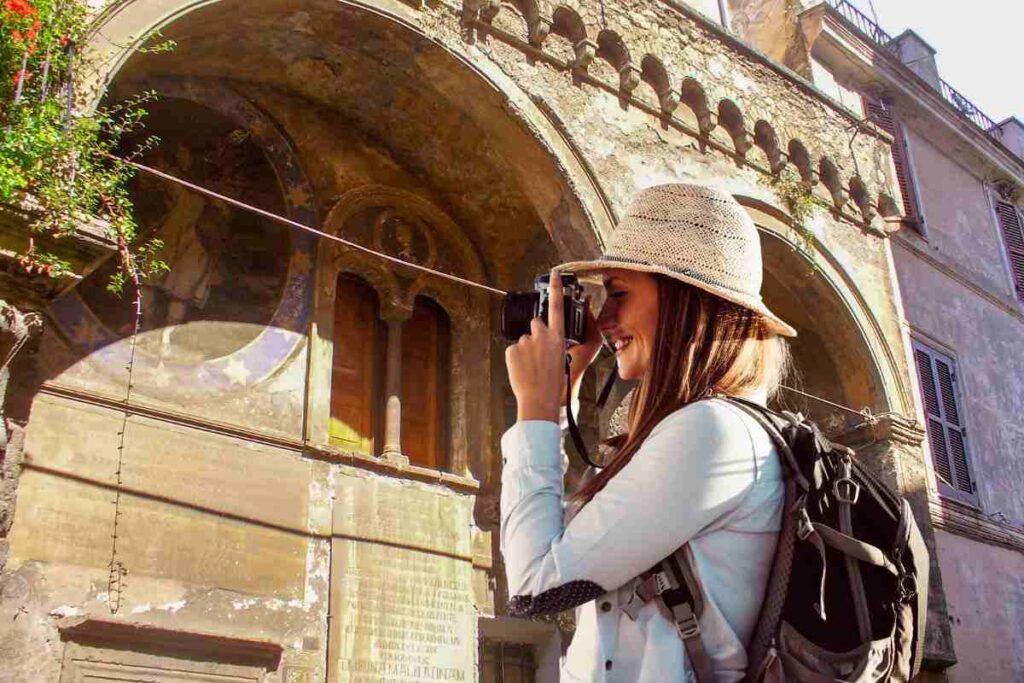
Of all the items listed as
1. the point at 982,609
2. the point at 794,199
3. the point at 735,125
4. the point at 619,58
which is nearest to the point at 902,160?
the point at 794,199

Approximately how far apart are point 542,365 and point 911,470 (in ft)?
26.9

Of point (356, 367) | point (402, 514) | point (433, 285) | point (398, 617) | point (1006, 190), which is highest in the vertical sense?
point (1006, 190)

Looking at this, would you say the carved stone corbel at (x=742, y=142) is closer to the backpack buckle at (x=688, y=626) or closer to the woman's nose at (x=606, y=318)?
the woman's nose at (x=606, y=318)

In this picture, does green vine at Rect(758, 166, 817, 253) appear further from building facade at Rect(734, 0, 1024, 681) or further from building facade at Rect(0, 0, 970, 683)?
building facade at Rect(734, 0, 1024, 681)

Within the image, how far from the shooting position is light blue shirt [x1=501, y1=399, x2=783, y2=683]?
141 cm

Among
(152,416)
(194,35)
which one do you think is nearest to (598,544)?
(152,416)

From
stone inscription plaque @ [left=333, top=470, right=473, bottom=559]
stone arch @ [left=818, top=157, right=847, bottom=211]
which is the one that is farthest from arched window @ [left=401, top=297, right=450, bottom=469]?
stone arch @ [left=818, top=157, right=847, bottom=211]

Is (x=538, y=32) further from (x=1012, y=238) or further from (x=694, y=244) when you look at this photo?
(x=1012, y=238)

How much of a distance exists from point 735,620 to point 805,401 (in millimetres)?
8699

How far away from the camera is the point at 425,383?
28.6 feet

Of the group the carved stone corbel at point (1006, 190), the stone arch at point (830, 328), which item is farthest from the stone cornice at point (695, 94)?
the carved stone corbel at point (1006, 190)

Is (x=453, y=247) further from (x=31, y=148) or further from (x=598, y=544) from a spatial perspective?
(x=598, y=544)

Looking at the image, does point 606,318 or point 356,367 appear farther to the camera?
point 356,367

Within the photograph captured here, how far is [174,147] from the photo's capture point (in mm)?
7543
